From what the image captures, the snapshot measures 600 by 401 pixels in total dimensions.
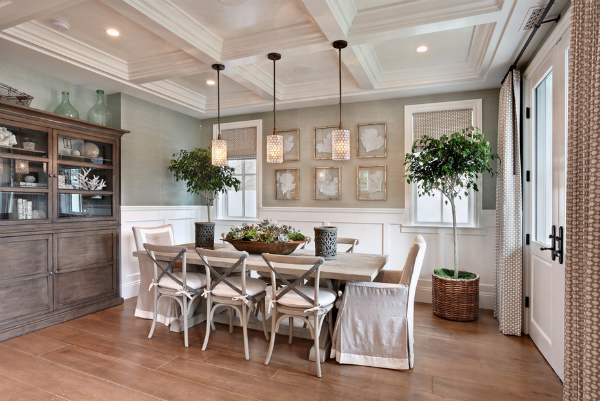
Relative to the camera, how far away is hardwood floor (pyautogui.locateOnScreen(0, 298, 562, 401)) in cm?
224

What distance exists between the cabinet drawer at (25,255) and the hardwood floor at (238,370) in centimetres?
60

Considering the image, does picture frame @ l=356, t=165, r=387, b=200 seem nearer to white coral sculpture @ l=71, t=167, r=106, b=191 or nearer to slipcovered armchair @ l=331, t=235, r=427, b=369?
slipcovered armchair @ l=331, t=235, r=427, b=369

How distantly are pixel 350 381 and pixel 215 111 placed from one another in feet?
13.9

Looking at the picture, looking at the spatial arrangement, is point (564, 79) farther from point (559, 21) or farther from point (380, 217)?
point (380, 217)

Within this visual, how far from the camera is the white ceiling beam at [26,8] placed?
2.40 metres

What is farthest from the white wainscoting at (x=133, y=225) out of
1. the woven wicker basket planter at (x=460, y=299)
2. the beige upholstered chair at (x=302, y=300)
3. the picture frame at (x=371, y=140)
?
the woven wicker basket planter at (x=460, y=299)

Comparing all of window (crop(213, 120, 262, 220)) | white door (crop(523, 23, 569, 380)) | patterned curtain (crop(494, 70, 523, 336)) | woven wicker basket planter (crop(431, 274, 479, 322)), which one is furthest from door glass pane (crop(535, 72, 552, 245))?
window (crop(213, 120, 262, 220))

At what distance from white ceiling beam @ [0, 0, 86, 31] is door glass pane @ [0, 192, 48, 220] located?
1509 millimetres

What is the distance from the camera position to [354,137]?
469 centimetres

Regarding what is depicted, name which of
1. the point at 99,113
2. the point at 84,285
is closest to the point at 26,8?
the point at 99,113

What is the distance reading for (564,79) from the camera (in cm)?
236

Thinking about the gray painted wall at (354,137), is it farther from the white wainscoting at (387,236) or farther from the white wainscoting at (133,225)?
the white wainscoting at (133,225)

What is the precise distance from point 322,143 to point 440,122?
5.15 ft

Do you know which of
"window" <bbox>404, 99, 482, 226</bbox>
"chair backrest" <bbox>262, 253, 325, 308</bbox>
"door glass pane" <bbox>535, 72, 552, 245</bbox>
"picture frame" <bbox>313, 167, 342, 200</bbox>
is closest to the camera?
"chair backrest" <bbox>262, 253, 325, 308</bbox>
